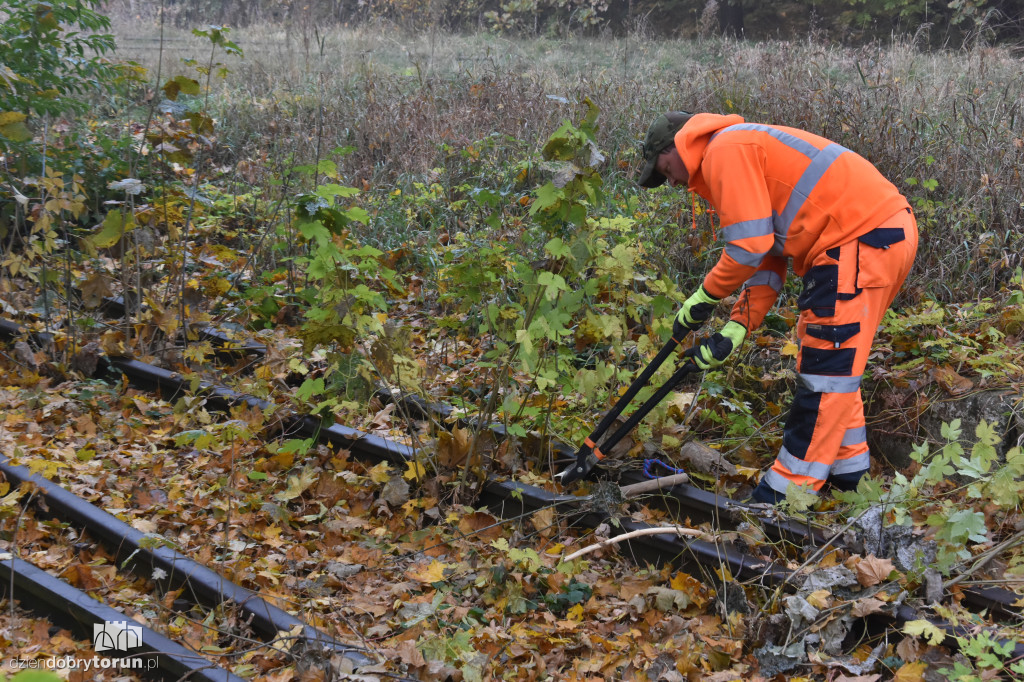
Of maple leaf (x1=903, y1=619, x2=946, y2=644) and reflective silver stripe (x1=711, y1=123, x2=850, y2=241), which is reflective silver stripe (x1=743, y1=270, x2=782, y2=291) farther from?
maple leaf (x1=903, y1=619, x2=946, y2=644)

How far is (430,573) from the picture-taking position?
11.8 ft

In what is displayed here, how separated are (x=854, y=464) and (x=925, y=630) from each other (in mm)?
1533

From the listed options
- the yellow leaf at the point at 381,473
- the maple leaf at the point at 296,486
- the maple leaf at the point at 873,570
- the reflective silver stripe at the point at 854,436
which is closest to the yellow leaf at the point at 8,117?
the maple leaf at the point at 296,486

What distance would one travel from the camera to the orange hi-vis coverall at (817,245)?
13.0 feet

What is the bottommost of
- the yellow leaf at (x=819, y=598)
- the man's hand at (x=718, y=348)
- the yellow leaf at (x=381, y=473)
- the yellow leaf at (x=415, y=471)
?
the yellow leaf at (x=381, y=473)

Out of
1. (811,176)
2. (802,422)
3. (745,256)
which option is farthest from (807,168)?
(802,422)

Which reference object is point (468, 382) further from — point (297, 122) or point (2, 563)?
point (297, 122)

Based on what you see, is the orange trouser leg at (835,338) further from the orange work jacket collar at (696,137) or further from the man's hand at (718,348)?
the orange work jacket collar at (696,137)

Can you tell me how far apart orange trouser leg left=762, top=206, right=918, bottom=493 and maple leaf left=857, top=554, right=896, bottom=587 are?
815 millimetres

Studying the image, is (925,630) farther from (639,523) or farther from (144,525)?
(144,525)

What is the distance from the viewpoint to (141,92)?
12.5 meters

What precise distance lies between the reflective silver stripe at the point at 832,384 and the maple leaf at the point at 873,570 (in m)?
1.06

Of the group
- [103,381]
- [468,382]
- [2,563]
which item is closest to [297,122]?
[103,381]

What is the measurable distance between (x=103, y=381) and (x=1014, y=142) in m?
7.37
